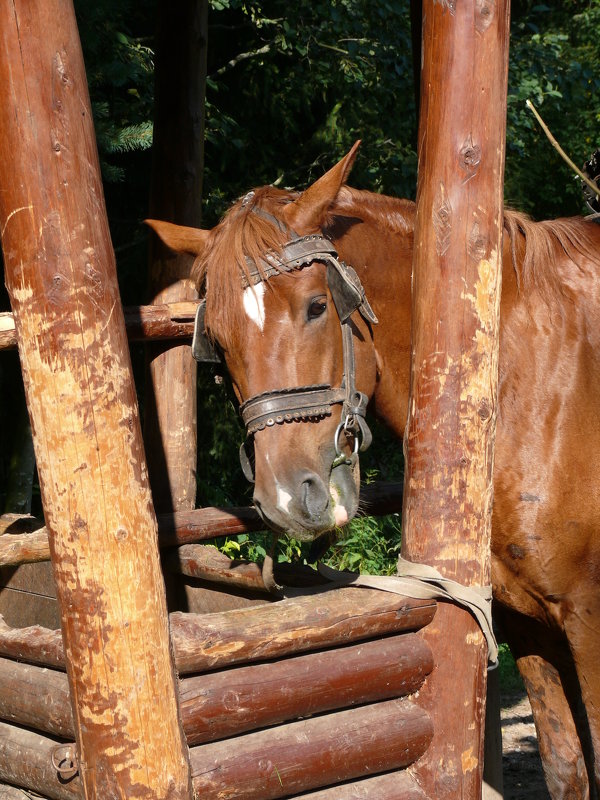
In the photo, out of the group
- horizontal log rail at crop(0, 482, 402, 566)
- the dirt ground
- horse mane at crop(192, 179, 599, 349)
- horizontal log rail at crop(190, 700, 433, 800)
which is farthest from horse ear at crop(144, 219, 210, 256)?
the dirt ground

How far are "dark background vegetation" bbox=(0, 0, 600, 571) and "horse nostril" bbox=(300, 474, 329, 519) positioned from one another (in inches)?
165

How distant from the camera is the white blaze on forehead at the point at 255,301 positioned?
2705 millimetres

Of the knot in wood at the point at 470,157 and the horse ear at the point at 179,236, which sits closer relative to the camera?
the knot in wood at the point at 470,157

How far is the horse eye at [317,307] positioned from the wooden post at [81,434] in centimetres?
88

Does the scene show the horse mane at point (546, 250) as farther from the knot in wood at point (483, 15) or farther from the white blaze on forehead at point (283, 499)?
the white blaze on forehead at point (283, 499)

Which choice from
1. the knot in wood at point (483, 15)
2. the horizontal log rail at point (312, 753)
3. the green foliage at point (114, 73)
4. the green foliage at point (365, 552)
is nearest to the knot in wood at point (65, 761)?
the horizontal log rail at point (312, 753)

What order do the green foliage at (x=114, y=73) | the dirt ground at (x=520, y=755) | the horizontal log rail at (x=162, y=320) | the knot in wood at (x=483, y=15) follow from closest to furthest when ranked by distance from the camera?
1. the knot in wood at (x=483, y=15)
2. the horizontal log rail at (x=162, y=320)
3. the dirt ground at (x=520, y=755)
4. the green foliage at (x=114, y=73)

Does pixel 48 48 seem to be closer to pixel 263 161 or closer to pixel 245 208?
pixel 245 208

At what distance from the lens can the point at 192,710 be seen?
214 centimetres

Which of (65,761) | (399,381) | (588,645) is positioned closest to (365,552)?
(399,381)

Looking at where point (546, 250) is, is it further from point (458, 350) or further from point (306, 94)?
point (306, 94)

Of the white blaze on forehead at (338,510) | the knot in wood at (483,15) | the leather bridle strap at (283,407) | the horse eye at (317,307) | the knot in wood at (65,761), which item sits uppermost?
the knot in wood at (483,15)

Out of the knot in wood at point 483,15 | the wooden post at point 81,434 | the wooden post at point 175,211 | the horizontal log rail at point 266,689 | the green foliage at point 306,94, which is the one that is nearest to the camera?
the wooden post at point 81,434

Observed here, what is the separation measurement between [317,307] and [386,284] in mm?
432
